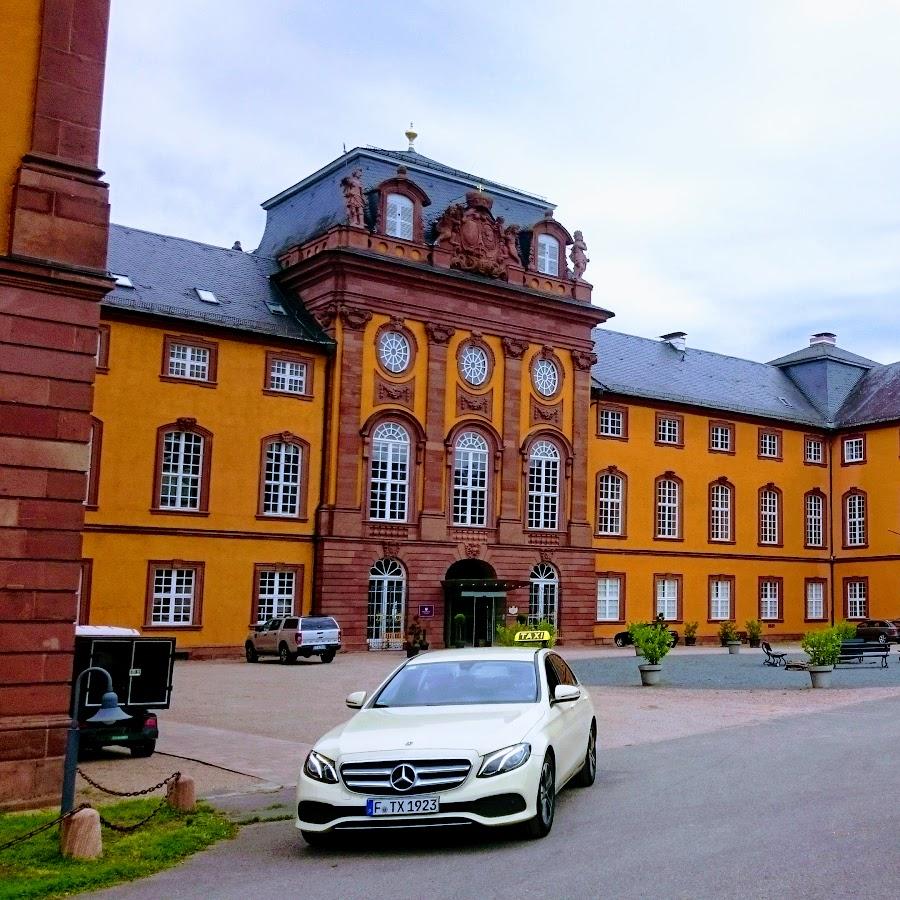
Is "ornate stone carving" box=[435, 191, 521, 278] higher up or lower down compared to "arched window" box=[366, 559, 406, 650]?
higher up

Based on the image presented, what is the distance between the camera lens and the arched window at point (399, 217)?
139 feet

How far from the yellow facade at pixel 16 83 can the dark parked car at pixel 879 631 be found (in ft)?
149

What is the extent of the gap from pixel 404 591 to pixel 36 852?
106ft

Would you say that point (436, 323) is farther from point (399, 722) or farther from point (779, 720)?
point (399, 722)

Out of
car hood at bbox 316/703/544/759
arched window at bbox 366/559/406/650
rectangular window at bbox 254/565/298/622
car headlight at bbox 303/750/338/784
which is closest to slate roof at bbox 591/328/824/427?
arched window at bbox 366/559/406/650

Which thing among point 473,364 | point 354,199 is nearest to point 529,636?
point 473,364

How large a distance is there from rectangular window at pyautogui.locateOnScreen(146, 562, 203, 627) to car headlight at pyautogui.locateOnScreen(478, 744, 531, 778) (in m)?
29.1

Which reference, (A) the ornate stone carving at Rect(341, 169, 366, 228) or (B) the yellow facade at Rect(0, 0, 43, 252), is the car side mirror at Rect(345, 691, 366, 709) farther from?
(A) the ornate stone carving at Rect(341, 169, 366, 228)

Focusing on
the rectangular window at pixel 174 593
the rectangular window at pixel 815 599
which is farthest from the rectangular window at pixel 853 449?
the rectangular window at pixel 174 593

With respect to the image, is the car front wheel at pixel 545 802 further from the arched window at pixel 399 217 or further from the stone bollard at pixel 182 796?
the arched window at pixel 399 217

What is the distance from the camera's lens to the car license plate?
28.3 ft

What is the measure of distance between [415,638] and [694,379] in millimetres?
22480

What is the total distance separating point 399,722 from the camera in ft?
31.4

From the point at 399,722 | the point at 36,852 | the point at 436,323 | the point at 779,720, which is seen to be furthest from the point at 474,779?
the point at 436,323
